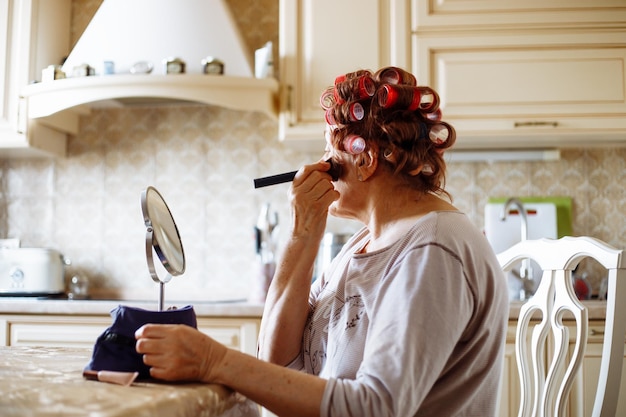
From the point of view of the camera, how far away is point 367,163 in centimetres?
135

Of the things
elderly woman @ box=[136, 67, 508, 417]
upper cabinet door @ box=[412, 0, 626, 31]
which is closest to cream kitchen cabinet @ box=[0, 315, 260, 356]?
elderly woman @ box=[136, 67, 508, 417]

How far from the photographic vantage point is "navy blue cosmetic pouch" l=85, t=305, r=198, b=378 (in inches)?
39.0

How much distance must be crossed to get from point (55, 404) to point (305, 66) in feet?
6.75

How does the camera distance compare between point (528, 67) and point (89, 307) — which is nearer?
point (89, 307)

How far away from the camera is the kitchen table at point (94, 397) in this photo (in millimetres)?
794

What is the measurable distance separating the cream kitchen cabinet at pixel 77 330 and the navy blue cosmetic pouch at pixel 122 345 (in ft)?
4.75

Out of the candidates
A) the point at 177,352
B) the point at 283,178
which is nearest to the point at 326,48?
the point at 283,178

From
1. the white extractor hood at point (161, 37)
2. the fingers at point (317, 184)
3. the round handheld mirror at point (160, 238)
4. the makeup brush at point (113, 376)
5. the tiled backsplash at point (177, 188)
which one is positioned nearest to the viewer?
the makeup brush at point (113, 376)

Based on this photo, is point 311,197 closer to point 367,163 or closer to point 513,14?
point 367,163

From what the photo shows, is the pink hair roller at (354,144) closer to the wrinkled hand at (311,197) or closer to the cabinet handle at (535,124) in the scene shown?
the wrinkled hand at (311,197)

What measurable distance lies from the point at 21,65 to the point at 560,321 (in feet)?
7.40

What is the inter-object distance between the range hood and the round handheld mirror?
1.48 m

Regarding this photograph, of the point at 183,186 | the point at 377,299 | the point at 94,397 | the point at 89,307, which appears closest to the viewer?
the point at 94,397

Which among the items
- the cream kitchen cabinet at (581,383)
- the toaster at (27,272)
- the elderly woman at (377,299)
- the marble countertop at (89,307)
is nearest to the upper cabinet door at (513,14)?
the cream kitchen cabinet at (581,383)
